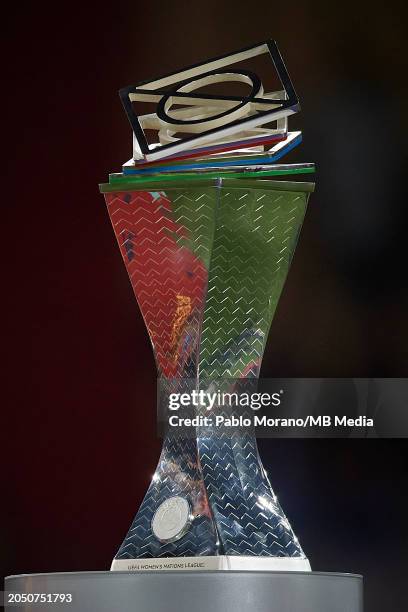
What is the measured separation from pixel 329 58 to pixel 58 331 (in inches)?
26.9

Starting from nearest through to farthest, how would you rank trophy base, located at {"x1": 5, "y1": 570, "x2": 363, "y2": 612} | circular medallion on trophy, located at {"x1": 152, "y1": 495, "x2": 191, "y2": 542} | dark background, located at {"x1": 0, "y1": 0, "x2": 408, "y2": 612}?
1. trophy base, located at {"x1": 5, "y1": 570, "x2": 363, "y2": 612}
2. circular medallion on trophy, located at {"x1": 152, "y1": 495, "x2": 191, "y2": 542}
3. dark background, located at {"x1": 0, "y1": 0, "x2": 408, "y2": 612}

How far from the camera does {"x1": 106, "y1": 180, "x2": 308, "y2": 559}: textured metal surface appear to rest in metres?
1.13

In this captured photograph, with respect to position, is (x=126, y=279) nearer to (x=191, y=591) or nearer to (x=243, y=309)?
(x=243, y=309)

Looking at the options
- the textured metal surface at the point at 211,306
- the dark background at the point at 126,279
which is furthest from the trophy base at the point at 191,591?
the dark background at the point at 126,279

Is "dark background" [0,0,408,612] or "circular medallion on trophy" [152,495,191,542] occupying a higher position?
"dark background" [0,0,408,612]

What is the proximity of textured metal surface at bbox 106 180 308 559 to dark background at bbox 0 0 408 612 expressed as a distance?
55 centimetres

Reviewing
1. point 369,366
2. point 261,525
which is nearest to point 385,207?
point 369,366

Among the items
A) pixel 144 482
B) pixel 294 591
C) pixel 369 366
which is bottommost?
pixel 294 591

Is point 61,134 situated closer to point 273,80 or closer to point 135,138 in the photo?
point 273,80

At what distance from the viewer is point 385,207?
1756 millimetres

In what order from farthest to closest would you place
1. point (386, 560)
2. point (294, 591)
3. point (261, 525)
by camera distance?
point (386, 560) → point (261, 525) → point (294, 591)

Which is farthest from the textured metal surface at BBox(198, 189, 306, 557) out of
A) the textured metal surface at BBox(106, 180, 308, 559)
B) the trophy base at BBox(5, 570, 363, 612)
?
the trophy base at BBox(5, 570, 363, 612)

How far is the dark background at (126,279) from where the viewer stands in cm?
170

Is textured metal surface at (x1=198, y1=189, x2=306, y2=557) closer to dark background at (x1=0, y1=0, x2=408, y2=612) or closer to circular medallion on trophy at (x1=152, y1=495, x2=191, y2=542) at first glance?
circular medallion on trophy at (x1=152, y1=495, x2=191, y2=542)
